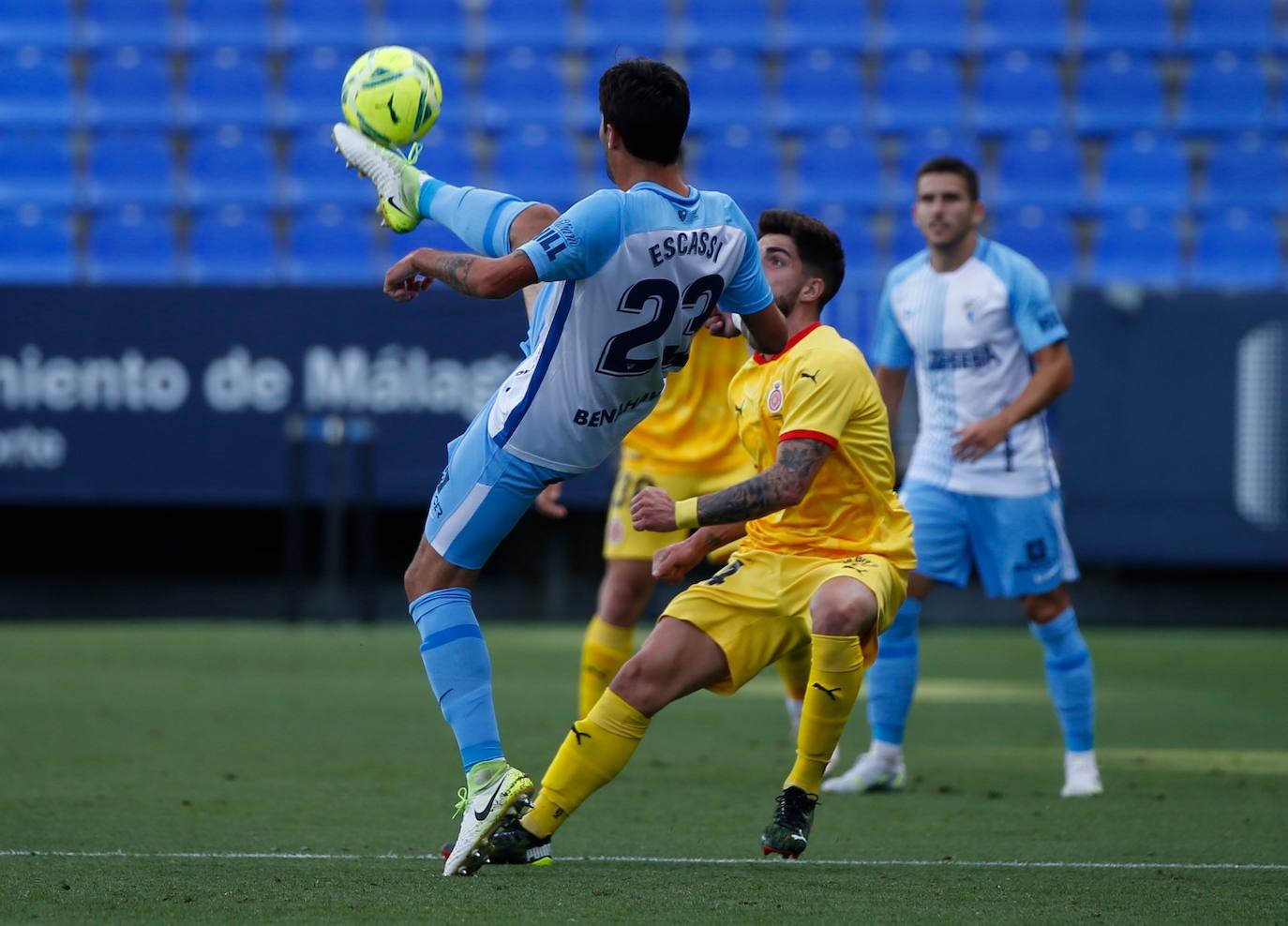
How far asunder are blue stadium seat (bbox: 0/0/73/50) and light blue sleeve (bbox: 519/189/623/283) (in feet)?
43.3

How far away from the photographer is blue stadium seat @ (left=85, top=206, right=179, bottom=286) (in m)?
15.0

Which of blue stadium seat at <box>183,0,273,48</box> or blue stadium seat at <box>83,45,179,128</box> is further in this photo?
blue stadium seat at <box>183,0,273,48</box>

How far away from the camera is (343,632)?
13.1 m

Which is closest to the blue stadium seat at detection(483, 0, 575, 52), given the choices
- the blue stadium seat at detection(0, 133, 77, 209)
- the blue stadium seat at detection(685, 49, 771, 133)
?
the blue stadium seat at detection(685, 49, 771, 133)

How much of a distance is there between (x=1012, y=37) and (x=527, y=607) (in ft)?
21.9

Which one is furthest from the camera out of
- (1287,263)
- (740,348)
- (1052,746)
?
(1287,263)

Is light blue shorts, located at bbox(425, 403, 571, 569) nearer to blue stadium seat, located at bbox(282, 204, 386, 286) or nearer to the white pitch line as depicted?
the white pitch line

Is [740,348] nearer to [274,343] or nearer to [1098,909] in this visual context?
[1098,909]

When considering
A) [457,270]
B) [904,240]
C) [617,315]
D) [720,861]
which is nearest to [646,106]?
[617,315]

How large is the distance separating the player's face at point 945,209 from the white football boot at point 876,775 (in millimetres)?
1842

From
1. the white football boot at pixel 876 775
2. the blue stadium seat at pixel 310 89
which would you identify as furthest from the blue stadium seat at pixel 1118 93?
the white football boot at pixel 876 775

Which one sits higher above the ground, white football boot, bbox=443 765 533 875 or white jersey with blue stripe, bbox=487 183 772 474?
white jersey with blue stripe, bbox=487 183 772 474

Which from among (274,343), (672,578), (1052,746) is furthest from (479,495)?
(274,343)

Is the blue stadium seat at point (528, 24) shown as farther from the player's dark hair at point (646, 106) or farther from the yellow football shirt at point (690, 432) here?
the player's dark hair at point (646, 106)
